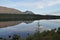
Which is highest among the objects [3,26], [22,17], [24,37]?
[22,17]

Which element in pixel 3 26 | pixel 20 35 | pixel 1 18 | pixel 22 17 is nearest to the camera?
pixel 1 18

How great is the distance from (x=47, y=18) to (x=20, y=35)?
1.44ft

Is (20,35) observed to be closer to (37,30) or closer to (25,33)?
(25,33)

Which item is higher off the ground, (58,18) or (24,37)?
(58,18)

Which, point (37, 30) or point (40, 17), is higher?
point (40, 17)

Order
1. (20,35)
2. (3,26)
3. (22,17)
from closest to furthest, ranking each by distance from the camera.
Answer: (22,17) → (3,26) → (20,35)

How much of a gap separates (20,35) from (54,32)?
18.1 inches

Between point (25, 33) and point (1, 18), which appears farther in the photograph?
point (25, 33)

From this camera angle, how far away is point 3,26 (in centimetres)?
147

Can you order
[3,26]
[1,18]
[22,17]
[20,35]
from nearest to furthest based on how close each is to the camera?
[1,18]
[22,17]
[3,26]
[20,35]

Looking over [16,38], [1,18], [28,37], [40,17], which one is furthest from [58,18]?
[1,18]

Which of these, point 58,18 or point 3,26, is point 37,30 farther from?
point 3,26

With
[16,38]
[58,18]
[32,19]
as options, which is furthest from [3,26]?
[58,18]

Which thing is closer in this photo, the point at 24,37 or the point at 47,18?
the point at 47,18
